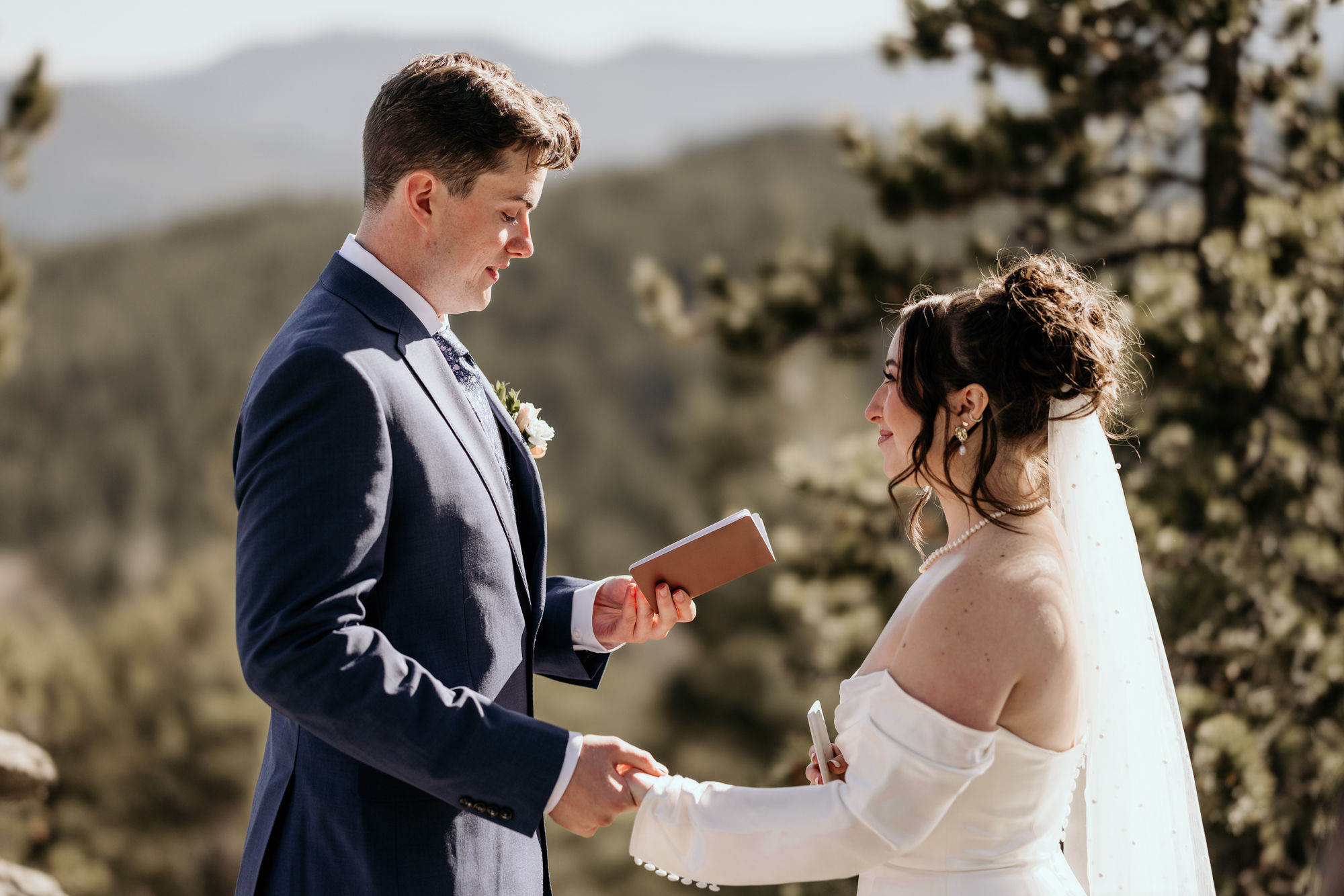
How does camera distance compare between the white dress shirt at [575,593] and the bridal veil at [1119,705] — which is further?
the bridal veil at [1119,705]

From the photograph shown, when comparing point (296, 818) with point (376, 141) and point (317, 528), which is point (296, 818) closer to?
point (317, 528)

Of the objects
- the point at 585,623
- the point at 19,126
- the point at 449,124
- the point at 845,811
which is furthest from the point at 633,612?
the point at 19,126

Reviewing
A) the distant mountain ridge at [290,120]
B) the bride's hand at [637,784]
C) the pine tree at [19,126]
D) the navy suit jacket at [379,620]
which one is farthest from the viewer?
the distant mountain ridge at [290,120]

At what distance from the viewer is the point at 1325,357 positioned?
453cm

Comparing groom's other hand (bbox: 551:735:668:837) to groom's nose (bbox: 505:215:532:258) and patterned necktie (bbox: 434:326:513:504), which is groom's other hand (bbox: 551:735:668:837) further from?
A: groom's nose (bbox: 505:215:532:258)

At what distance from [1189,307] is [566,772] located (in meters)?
4.15

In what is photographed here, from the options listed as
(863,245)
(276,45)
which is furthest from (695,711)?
(276,45)

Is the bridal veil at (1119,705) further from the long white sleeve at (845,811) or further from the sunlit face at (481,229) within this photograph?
the sunlit face at (481,229)

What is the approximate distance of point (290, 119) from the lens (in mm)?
53312

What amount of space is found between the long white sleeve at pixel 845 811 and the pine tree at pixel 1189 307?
2.28 metres

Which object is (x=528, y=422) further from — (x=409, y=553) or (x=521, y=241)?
(x=409, y=553)

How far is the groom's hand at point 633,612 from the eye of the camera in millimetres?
2205

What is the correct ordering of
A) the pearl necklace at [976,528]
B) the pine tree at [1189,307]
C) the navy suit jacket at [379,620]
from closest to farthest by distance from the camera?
the navy suit jacket at [379,620] → the pearl necklace at [976,528] → the pine tree at [1189,307]

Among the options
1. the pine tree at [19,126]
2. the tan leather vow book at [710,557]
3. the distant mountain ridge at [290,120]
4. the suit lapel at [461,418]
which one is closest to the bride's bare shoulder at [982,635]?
the tan leather vow book at [710,557]
